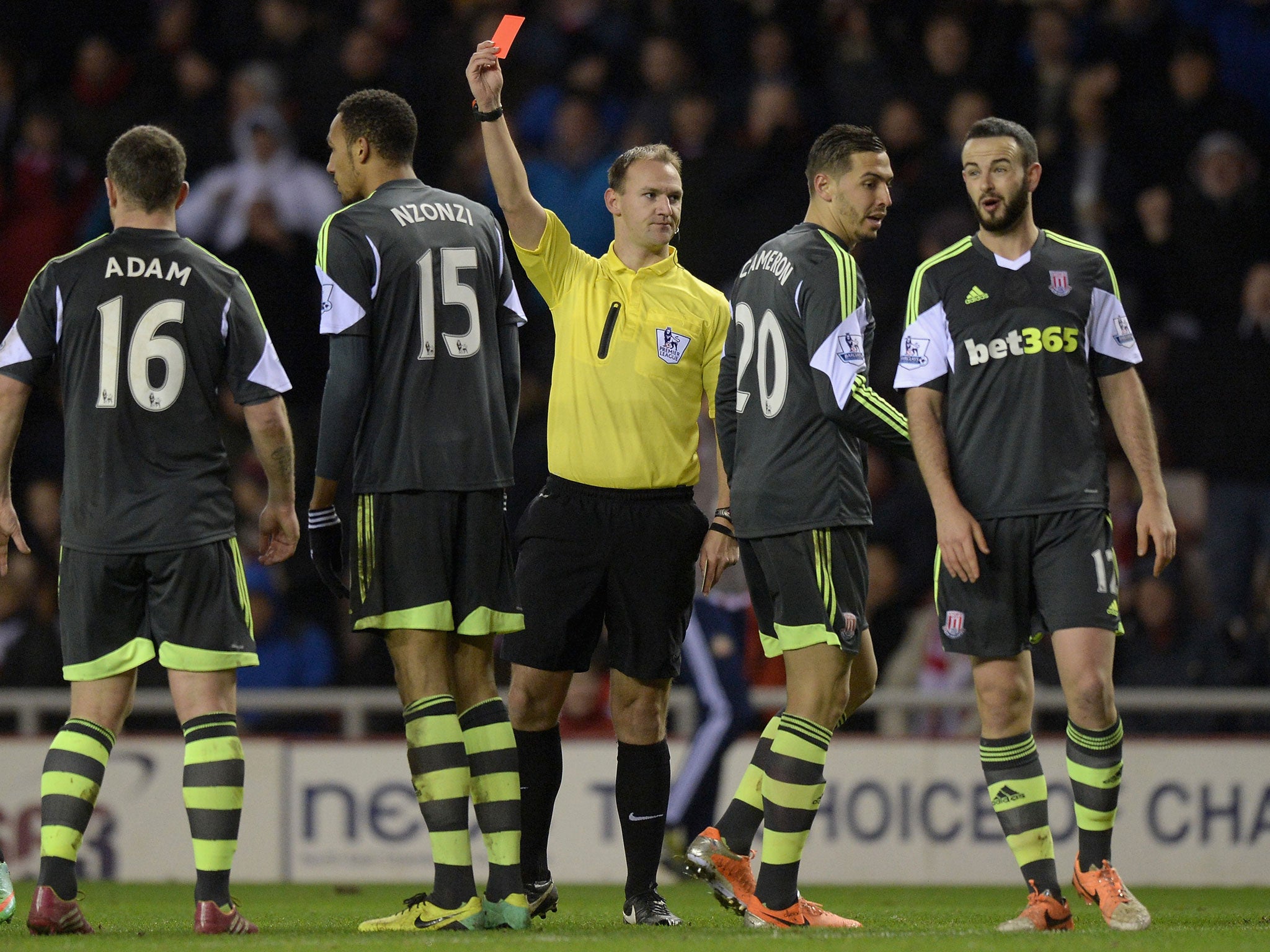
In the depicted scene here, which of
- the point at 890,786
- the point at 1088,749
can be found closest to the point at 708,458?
the point at 890,786

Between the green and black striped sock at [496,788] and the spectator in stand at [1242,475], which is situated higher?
the spectator in stand at [1242,475]

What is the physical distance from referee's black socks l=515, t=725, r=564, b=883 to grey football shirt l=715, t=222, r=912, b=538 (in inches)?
38.7

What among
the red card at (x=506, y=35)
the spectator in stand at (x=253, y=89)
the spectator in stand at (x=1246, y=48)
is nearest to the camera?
the red card at (x=506, y=35)

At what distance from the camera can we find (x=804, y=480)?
578 cm

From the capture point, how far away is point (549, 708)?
6102mm

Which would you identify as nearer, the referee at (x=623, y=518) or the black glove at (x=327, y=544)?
the black glove at (x=327, y=544)

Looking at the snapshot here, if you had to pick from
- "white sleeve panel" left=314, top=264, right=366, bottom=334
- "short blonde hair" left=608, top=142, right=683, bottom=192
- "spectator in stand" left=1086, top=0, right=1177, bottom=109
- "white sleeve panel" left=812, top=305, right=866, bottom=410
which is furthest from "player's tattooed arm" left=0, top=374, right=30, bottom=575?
"spectator in stand" left=1086, top=0, right=1177, bottom=109

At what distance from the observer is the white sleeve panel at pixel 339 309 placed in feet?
18.5

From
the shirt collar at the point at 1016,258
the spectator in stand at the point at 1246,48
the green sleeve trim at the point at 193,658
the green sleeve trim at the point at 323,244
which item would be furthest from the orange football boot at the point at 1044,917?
the spectator in stand at the point at 1246,48

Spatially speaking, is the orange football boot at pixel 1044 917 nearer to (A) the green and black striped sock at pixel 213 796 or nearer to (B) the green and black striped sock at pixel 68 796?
(A) the green and black striped sock at pixel 213 796

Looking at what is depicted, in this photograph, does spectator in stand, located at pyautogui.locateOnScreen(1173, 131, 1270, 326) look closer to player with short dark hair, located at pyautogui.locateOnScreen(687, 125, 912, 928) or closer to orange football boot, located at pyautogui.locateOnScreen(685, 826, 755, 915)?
player with short dark hair, located at pyautogui.locateOnScreen(687, 125, 912, 928)

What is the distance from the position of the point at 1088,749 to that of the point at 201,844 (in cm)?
266

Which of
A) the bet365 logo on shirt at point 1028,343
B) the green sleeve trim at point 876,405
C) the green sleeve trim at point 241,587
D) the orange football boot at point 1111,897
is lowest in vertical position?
the orange football boot at point 1111,897

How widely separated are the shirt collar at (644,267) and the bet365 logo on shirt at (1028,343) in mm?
1154
